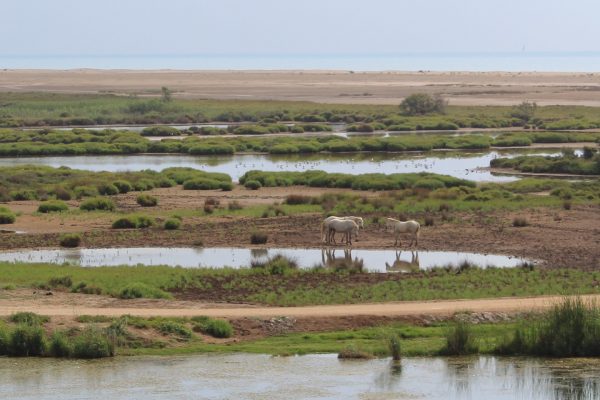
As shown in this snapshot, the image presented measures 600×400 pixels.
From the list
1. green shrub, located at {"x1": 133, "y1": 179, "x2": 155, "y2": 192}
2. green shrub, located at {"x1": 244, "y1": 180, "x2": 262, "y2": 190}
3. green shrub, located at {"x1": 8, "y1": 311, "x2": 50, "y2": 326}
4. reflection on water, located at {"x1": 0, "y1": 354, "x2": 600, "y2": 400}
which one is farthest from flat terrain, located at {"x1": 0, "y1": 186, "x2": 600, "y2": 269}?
green shrub, located at {"x1": 8, "y1": 311, "x2": 50, "y2": 326}

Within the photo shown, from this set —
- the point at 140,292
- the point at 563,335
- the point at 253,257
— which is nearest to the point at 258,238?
the point at 253,257

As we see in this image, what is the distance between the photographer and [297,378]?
69.6 feet

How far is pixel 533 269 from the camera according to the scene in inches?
1233

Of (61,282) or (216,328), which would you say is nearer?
(216,328)

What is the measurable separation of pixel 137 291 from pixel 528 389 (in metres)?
10.6

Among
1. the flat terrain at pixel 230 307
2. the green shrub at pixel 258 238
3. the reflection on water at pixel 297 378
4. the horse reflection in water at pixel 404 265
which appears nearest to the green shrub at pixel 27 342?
the reflection on water at pixel 297 378

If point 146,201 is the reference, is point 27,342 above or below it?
above

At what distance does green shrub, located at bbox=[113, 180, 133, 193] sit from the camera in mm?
52656

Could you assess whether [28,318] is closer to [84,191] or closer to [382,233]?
[382,233]

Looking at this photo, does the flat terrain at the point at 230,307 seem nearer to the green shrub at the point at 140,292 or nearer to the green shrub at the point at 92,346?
the green shrub at the point at 140,292

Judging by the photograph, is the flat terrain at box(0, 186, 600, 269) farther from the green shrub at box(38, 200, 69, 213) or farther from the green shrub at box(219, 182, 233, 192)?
the green shrub at box(219, 182, 233, 192)

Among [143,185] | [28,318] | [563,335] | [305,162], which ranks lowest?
[305,162]

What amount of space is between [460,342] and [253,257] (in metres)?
Result: 13.5

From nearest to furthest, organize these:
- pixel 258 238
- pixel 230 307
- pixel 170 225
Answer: pixel 230 307 < pixel 258 238 < pixel 170 225
